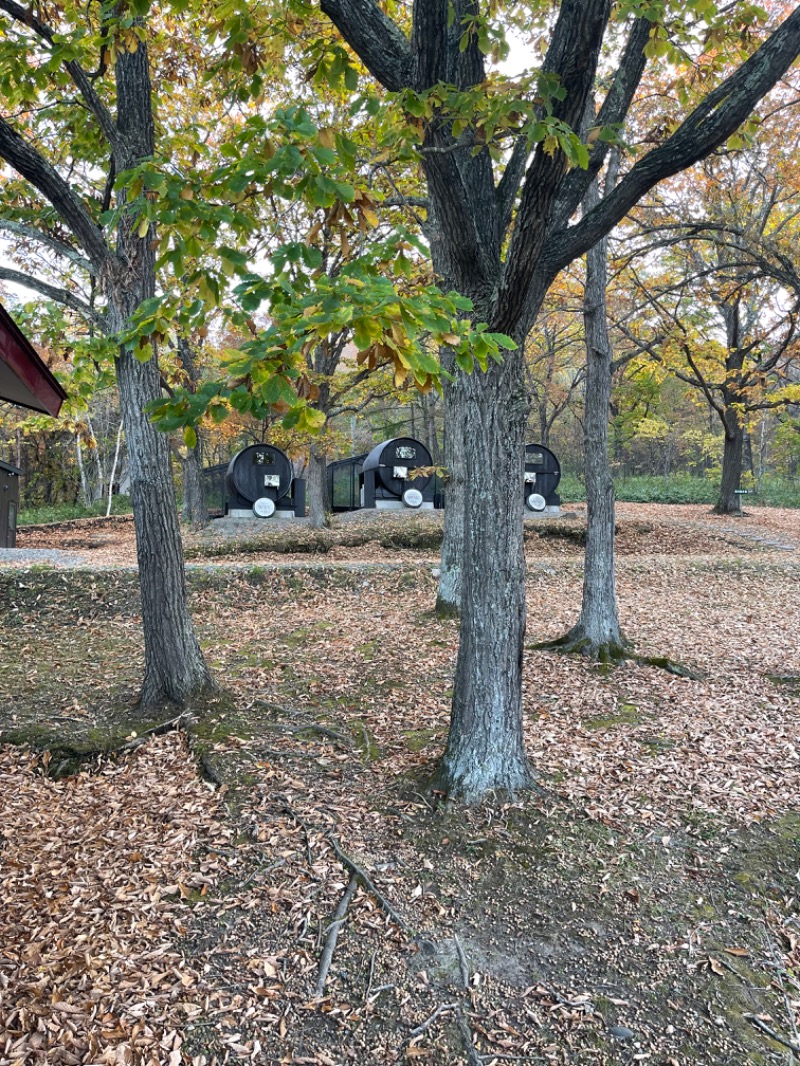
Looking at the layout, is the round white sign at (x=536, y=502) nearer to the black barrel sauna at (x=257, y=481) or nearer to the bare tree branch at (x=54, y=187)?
Answer: the black barrel sauna at (x=257, y=481)

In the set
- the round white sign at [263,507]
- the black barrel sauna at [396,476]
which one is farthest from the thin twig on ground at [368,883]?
the black barrel sauna at [396,476]

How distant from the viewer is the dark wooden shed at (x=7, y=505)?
1450cm

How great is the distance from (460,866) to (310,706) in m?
2.31

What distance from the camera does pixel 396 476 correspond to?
1898 cm

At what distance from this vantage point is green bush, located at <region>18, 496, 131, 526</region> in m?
21.8

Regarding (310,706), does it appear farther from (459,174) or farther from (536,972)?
(459,174)

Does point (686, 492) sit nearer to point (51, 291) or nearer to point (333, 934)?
point (51, 291)

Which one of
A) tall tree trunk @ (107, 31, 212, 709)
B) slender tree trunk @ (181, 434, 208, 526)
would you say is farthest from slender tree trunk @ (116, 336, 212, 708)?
slender tree trunk @ (181, 434, 208, 526)

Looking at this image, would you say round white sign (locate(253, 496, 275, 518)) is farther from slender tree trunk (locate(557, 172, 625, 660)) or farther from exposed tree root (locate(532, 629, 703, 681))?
slender tree trunk (locate(557, 172, 625, 660))

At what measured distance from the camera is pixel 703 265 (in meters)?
13.2

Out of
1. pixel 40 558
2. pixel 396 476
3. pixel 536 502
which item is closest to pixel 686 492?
pixel 536 502

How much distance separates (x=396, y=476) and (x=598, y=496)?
41.4ft

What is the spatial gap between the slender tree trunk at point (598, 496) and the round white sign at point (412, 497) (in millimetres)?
12488

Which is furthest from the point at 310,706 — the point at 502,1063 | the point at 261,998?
the point at 502,1063
